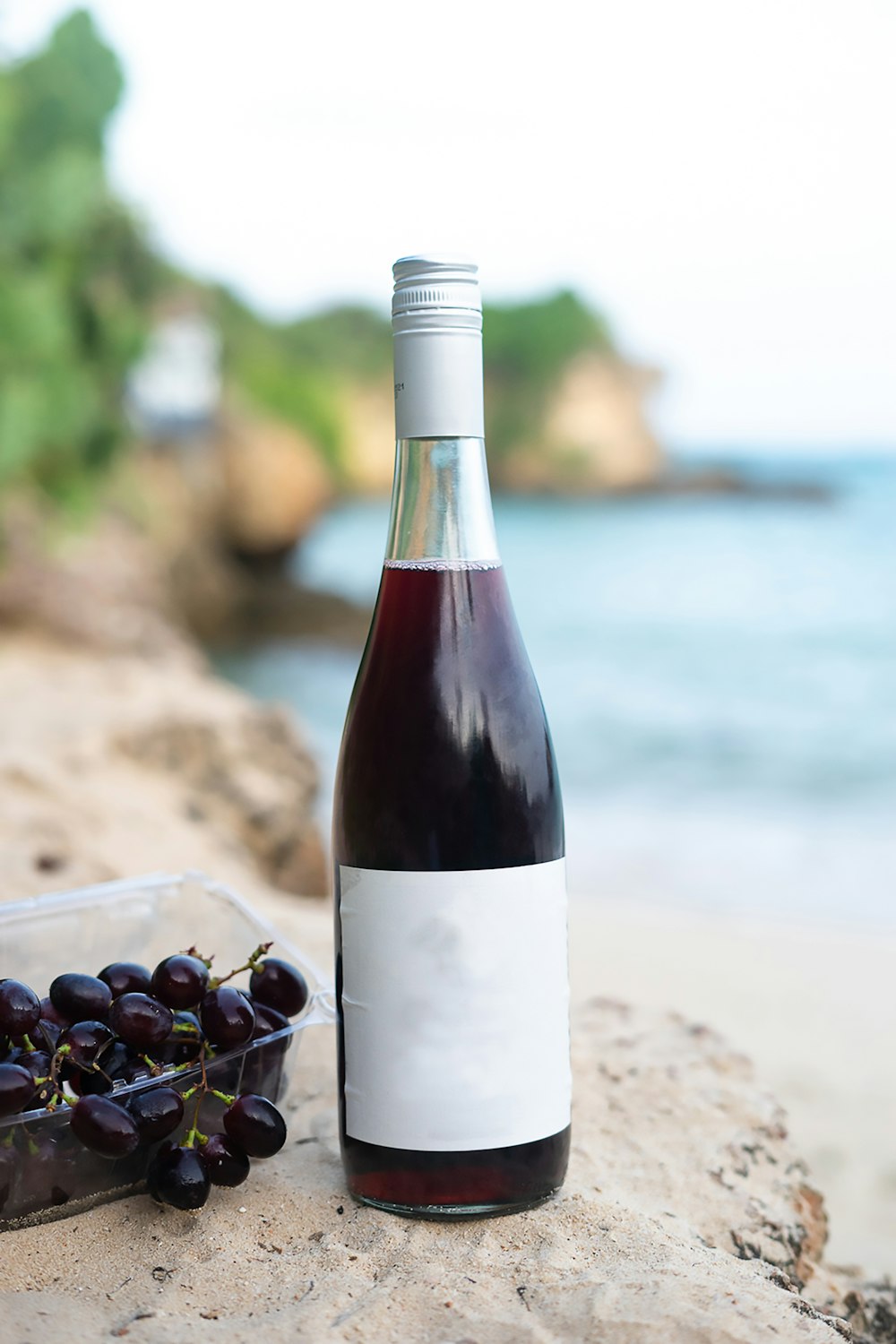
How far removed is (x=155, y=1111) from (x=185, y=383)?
538 inches

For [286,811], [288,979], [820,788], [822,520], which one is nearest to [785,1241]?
[288,979]

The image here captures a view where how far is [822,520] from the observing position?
20.3 meters

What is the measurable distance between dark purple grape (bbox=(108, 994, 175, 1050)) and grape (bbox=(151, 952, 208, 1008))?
0.12 ft

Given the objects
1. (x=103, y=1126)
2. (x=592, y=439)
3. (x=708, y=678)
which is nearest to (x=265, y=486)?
(x=708, y=678)

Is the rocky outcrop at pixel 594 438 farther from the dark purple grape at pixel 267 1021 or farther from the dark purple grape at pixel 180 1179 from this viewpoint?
the dark purple grape at pixel 180 1179

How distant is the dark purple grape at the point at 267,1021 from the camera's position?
1380mm

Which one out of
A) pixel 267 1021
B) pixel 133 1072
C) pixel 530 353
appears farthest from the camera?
pixel 530 353

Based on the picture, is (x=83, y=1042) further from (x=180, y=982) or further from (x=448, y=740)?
(x=448, y=740)

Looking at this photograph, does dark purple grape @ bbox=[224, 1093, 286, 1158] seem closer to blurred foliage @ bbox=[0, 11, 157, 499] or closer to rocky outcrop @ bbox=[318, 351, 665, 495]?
blurred foliage @ bbox=[0, 11, 157, 499]

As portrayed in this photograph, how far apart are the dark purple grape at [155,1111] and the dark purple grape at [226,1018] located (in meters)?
0.07

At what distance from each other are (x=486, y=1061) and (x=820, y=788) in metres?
7.22

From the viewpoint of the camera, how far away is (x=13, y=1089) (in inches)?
46.4

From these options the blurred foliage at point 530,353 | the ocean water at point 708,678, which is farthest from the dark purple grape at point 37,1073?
the blurred foliage at point 530,353

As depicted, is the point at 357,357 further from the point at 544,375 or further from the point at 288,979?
the point at 288,979
